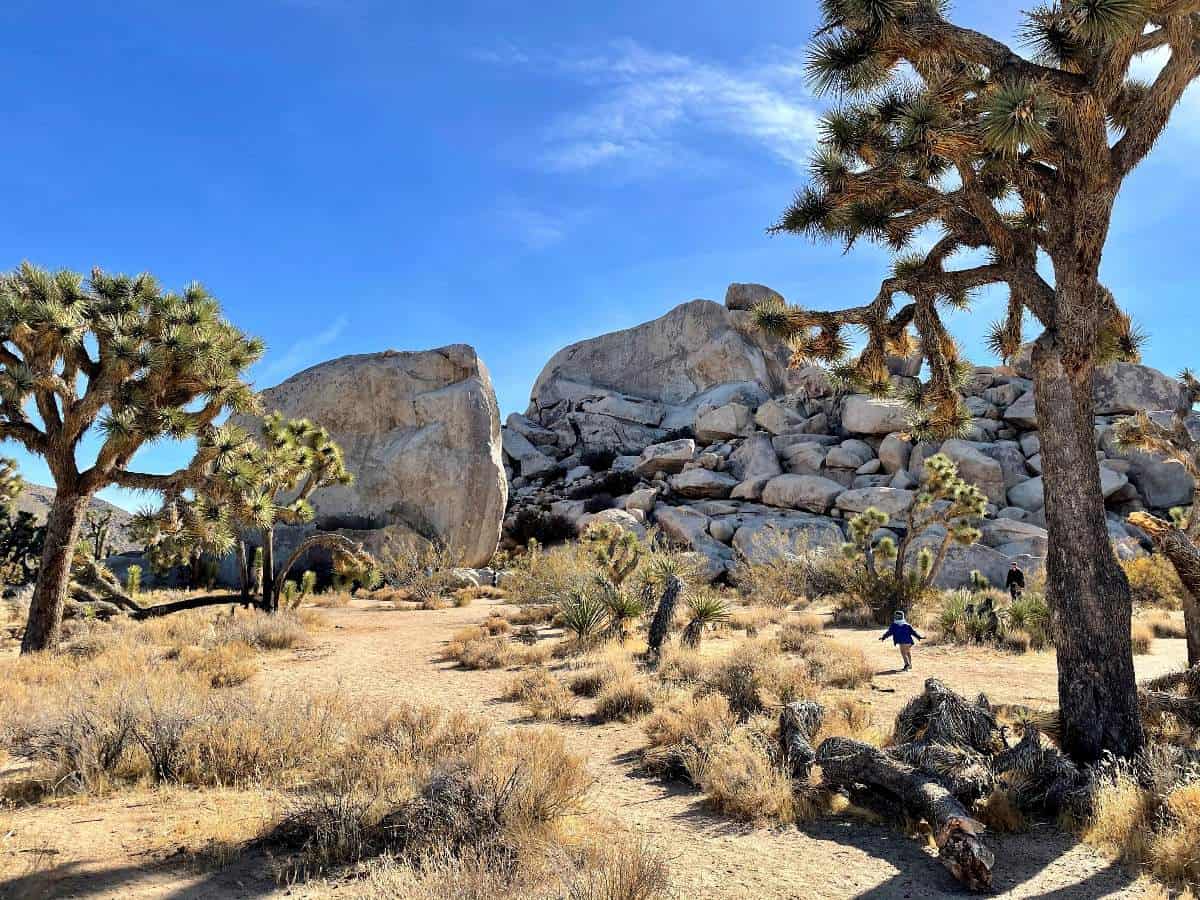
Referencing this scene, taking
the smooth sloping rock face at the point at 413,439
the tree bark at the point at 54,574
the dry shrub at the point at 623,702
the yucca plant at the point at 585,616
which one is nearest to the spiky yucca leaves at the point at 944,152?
the dry shrub at the point at 623,702

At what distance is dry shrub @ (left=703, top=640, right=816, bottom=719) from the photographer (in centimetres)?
836

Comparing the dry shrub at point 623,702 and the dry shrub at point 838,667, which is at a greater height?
the dry shrub at point 838,667

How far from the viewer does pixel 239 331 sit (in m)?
14.0

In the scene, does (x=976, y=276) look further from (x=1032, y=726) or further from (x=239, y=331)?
(x=239, y=331)

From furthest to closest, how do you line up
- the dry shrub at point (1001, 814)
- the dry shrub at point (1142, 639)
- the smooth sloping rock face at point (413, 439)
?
the smooth sloping rock face at point (413, 439) < the dry shrub at point (1142, 639) < the dry shrub at point (1001, 814)

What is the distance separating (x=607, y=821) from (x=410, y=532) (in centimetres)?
2300

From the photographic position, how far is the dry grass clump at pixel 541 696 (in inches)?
346

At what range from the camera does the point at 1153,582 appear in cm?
2125

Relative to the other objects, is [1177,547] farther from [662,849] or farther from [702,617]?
[702,617]

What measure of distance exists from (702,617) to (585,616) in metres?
2.16

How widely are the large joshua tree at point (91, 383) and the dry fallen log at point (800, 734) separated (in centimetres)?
1031

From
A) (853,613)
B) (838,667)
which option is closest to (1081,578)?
(838,667)

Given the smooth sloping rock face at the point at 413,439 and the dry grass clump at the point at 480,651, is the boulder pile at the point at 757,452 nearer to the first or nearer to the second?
the smooth sloping rock face at the point at 413,439

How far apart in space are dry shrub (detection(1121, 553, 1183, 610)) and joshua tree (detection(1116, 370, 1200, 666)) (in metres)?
11.3
